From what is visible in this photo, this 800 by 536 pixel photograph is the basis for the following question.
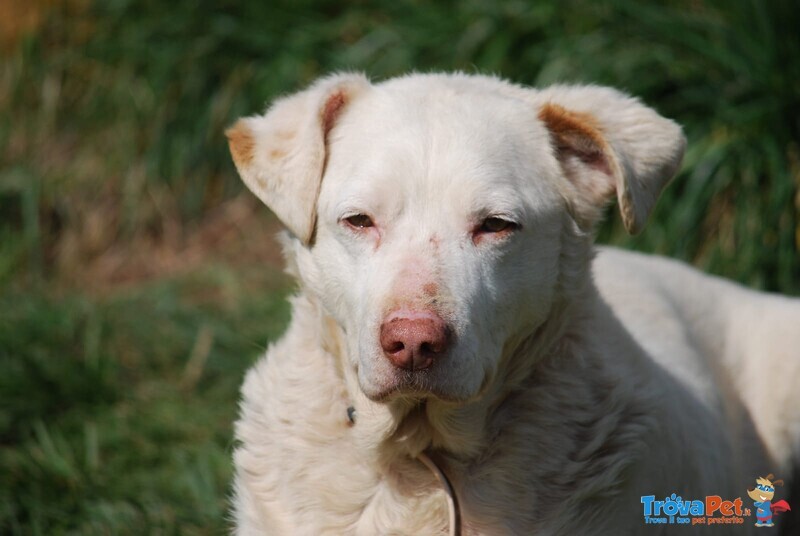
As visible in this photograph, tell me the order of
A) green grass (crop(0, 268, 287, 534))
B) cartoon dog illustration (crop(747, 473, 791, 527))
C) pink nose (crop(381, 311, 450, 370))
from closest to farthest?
1. pink nose (crop(381, 311, 450, 370))
2. cartoon dog illustration (crop(747, 473, 791, 527))
3. green grass (crop(0, 268, 287, 534))

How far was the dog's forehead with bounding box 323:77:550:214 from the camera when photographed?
9.78ft

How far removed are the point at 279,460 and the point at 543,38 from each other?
14.0ft

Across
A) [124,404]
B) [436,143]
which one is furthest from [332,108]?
[124,404]

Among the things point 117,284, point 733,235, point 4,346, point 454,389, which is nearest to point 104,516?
point 4,346

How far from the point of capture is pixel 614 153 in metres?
3.21

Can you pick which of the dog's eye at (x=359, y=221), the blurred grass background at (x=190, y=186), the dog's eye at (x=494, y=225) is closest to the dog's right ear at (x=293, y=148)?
the dog's eye at (x=359, y=221)

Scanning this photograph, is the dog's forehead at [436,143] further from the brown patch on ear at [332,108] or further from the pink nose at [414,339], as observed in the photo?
the pink nose at [414,339]

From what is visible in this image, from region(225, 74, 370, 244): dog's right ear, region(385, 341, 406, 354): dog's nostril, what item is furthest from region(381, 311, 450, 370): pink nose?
region(225, 74, 370, 244): dog's right ear

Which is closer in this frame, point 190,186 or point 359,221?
point 359,221

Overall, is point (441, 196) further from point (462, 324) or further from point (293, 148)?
point (293, 148)

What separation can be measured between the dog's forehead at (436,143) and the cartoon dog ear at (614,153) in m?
0.09

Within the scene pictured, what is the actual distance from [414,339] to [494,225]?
0.49 m

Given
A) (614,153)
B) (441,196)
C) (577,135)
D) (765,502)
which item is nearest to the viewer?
(441,196)

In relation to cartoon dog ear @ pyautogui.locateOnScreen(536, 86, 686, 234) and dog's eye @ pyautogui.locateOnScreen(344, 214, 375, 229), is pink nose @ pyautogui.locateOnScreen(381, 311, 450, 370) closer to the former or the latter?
dog's eye @ pyautogui.locateOnScreen(344, 214, 375, 229)
